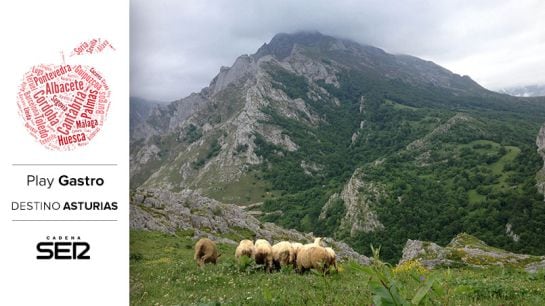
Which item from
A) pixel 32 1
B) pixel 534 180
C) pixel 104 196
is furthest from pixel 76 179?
pixel 534 180

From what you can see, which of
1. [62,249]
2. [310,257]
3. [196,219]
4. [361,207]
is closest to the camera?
[62,249]

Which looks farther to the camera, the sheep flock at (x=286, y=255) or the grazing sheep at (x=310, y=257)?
the sheep flock at (x=286, y=255)

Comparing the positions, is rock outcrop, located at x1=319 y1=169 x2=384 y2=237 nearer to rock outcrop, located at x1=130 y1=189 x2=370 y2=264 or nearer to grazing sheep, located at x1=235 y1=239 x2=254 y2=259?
rock outcrop, located at x1=130 y1=189 x2=370 y2=264

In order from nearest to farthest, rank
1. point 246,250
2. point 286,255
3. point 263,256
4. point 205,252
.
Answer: point 286,255 → point 263,256 → point 246,250 → point 205,252

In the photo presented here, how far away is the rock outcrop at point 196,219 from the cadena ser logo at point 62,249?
42.9m

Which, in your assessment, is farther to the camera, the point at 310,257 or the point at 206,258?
the point at 206,258

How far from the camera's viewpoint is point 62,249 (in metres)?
5.76

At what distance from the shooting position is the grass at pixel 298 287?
25.0 feet

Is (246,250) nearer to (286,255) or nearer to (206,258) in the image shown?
(206,258)

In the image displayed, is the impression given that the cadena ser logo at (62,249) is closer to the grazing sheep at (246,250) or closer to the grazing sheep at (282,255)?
the grazing sheep at (282,255)

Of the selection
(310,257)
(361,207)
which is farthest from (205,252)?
(361,207)

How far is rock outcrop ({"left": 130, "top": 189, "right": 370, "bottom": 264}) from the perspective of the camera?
51781mm

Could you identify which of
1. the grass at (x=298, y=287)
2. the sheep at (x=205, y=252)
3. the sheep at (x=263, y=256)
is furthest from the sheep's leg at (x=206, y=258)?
the sheep at (x=263, y=256)

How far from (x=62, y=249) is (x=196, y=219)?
2222 inches
